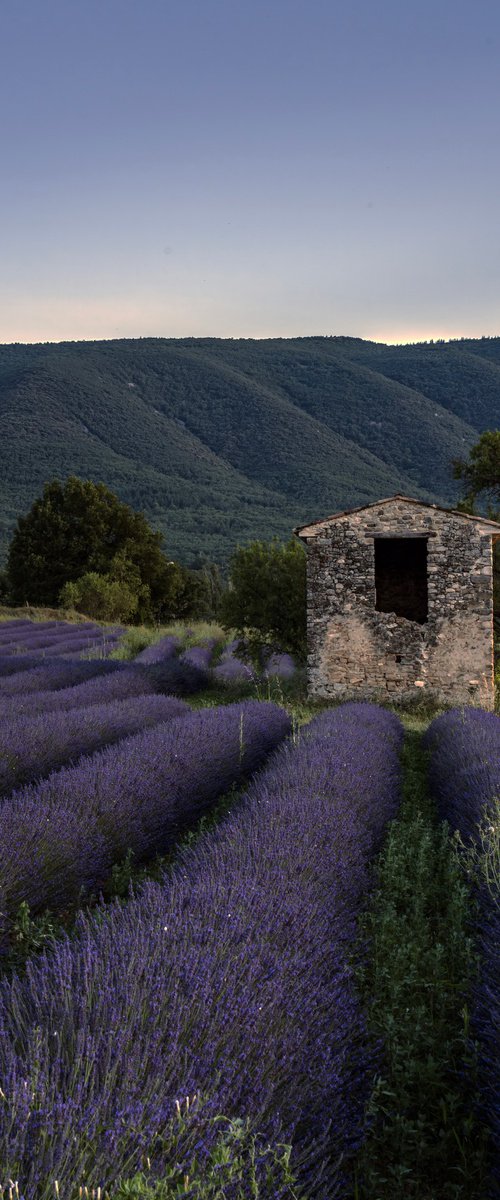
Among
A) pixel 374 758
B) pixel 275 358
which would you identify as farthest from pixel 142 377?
pixel 374 758

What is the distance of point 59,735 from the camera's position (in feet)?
20.6

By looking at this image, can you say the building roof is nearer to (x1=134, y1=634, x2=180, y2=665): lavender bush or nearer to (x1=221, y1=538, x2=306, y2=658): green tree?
(x1=221, y1=538, x2=306, y2=658): green tree

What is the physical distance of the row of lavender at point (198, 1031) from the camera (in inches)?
57.4

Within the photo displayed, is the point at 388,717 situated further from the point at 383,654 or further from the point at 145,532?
the point at 145,532

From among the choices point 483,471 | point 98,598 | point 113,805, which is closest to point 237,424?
point 98,598

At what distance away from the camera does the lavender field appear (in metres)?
1.51

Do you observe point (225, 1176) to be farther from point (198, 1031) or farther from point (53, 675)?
point (53, 675)

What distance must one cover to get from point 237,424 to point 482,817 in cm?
10036

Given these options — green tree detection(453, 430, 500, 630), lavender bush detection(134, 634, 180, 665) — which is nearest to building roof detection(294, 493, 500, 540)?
lavender bush detection(134, 634, 180, 665)

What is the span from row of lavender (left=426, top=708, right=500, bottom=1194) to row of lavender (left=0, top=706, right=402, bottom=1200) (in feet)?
1.19

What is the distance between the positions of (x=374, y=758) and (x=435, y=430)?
9687 centimetres

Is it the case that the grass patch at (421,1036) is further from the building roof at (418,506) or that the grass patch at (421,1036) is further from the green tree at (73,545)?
the green tree at (73,545)

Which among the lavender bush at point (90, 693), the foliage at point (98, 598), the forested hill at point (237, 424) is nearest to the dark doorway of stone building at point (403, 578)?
the lavender bush at point (90, 693)

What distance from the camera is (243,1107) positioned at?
1.69m
